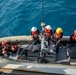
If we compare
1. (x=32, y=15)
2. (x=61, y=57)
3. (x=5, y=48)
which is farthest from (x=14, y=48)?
(x=32, y=15)

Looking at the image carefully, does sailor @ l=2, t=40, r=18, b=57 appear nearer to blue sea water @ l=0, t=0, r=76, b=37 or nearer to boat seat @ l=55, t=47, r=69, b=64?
boat seat @ l=55, t=47, r=69, b=64

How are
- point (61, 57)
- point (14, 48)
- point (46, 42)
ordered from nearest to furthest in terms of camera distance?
1. point (46, 42)
2. point (61, 57)
3. point (14, 48)

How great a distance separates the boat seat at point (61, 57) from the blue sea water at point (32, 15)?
3883mm

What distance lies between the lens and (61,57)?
11.1 meters

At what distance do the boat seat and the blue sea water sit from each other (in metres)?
3.88

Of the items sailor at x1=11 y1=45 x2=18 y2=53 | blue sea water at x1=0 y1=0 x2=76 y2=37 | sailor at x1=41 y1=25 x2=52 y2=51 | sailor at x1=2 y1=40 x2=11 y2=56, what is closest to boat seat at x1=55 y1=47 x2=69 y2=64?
sailor at x1=41 y1=25 x2=52 y2=51

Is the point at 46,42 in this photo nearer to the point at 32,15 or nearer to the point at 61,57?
the point at 61,57

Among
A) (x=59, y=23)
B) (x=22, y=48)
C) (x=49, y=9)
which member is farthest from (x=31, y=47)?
(x=49, y=9)

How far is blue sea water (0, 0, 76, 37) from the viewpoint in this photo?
15.8 m

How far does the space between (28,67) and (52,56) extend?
1360mm

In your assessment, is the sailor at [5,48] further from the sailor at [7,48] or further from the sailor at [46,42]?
the sailor at [46,42]

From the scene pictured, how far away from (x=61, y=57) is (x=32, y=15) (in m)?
6.35

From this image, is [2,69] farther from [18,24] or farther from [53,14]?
[53,14]

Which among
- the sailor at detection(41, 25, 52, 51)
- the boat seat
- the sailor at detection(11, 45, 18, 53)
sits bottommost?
the boat seat
